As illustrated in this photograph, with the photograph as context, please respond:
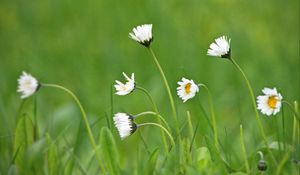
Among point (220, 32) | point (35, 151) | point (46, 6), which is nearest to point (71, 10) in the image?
point (46, 6)

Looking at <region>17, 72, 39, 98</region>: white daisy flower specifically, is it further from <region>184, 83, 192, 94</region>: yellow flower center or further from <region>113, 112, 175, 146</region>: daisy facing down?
<region>184, 83, 192, 94</region>: yellow flower center

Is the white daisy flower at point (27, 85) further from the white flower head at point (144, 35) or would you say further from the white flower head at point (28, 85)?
the white flower head at point (144, 35)

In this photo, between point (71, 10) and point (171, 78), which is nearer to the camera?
point (171, 78)

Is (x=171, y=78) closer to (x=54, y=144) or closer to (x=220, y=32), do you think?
(x=220, y=32)

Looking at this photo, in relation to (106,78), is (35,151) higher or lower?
lower

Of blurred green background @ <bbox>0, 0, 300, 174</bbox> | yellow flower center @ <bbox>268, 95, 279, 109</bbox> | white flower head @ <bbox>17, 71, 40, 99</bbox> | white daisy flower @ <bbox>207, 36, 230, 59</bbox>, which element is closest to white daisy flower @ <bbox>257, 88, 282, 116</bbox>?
yellow flower center @ <bbox>268, 95, 279, 109</bbox>

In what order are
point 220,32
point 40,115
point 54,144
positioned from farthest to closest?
point 220,32 → point 40,115 → point 54,144
